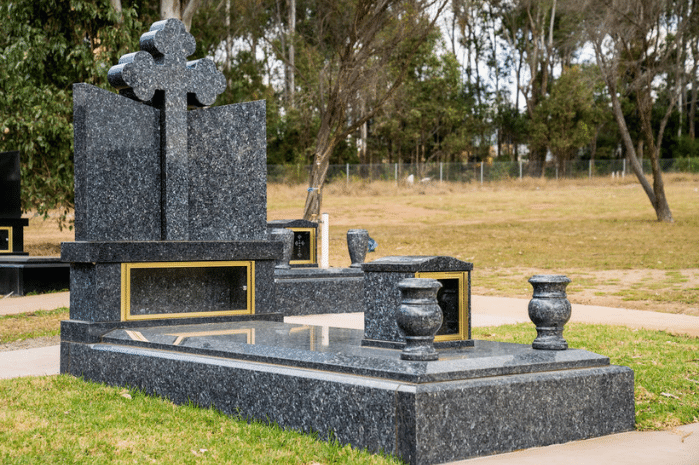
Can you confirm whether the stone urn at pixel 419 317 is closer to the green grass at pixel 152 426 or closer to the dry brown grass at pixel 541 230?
the green grass at pixel 152 426

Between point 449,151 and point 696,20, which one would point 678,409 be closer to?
point 696,20

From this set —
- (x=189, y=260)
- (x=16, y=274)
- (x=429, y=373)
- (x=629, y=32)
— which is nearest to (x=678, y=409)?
(x=429, y=373)

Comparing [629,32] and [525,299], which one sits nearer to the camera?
[525,299]

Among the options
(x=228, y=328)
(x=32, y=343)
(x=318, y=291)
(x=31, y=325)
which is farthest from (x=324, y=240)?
(x=228, y=328)

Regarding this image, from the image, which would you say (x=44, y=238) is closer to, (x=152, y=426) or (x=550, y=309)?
(x=152, y=426)

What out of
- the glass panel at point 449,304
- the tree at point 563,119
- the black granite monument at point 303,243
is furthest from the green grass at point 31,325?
the tree at point 563,119

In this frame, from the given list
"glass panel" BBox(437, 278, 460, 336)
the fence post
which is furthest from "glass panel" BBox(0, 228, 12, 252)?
"glass panel" BBox(437, 278, 460, 336)

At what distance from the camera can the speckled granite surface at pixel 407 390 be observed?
15.4ft

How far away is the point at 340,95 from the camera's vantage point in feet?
71.2

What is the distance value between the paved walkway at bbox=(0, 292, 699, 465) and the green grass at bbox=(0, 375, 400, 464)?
1.04 meters

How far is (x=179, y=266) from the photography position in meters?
7.57

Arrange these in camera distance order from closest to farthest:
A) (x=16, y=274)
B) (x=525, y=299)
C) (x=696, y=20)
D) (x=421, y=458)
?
(x=421, y=458), (x=525, y=299), (x=16, y=274), (x=696, y=20)

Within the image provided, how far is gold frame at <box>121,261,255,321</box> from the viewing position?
7.27 m

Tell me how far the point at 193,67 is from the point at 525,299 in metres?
7.82
